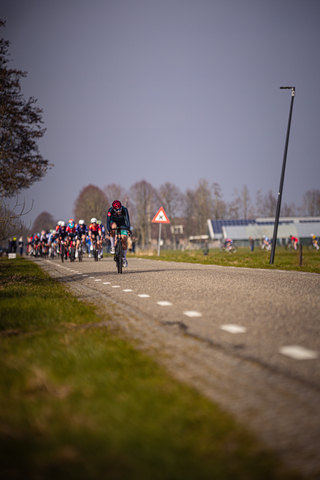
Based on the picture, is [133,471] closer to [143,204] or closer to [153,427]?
[153,427]

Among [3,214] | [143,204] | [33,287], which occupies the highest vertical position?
[143,204]

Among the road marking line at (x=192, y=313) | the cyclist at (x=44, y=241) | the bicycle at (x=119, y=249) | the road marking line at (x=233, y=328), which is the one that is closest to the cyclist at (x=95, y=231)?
the bicycle at (x=119, y=249)

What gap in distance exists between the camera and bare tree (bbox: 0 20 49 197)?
2213 centimetres

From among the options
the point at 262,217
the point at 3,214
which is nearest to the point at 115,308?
the point at 3,214

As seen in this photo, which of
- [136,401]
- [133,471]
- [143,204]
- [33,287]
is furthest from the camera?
[143,204]

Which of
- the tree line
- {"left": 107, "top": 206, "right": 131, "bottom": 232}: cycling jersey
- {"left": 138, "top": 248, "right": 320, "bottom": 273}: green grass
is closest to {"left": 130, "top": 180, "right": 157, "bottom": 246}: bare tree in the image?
the tree line

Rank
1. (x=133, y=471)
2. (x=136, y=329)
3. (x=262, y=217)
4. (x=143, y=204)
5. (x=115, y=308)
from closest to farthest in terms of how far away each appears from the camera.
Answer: (x=133, y=471) → (x=136, y=329) → (x=115, y=308) → (x=143, y=204) → (x=262, y=217)

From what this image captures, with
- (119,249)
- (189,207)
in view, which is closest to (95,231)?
(119,249)

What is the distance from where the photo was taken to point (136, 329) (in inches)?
195

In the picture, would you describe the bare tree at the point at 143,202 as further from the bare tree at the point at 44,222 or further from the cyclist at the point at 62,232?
the bare tree at the point at 44,222

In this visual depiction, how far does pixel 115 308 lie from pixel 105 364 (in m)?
3.11

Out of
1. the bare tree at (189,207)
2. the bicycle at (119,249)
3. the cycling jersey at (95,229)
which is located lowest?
the bicycle at (119,249)

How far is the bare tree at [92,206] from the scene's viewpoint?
81.2m

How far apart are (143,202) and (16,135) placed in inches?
2310
